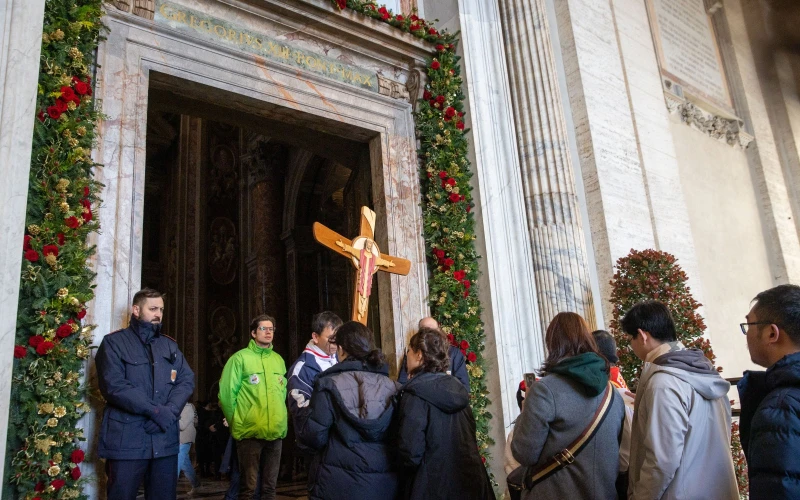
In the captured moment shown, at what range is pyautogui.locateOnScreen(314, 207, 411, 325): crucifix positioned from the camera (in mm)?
5090

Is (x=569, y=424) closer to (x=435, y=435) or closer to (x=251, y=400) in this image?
(x=435, y=435)

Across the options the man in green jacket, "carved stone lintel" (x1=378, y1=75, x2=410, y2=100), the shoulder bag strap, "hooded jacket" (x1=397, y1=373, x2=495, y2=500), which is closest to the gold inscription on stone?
Result: "carved stone lintel" (x1=378, y1=75, x2=410, y2=100)

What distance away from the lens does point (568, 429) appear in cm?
255

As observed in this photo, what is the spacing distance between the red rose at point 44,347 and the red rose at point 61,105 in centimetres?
153

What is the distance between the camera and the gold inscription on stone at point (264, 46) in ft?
18.1

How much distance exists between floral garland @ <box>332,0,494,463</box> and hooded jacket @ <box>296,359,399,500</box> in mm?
3237

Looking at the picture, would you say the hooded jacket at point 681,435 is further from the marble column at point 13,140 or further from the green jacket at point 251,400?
the green jacket at point 251,400

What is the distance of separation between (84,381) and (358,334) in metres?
2.15

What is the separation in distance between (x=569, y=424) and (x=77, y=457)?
9.75 ft

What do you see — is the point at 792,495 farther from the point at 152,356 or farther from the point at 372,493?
the point at 152,356

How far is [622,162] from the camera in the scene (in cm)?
884

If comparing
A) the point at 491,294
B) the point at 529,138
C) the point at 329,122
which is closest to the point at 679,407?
the point at 491,294

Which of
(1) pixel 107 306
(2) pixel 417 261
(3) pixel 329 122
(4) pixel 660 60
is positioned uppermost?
(4) pixel 660 60

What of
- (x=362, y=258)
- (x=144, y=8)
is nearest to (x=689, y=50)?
(x=362, y=258)
